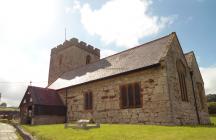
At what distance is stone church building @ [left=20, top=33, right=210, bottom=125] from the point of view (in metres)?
15.1

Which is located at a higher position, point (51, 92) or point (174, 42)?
point (174, 42)

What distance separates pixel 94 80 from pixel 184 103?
29.2ft

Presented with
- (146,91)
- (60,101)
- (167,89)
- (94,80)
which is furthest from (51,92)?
(167,89)

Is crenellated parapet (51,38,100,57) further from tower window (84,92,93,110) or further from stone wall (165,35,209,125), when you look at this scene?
stone wall (165,35,209,125)

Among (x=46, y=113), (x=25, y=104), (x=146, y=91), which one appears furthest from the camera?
(x=25, y=104)

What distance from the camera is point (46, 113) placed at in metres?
22.1

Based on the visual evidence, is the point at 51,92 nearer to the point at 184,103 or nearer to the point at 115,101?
the point at 115,101

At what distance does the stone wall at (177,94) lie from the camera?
48.8 ft

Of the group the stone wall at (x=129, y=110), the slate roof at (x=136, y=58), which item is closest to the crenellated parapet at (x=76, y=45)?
the slate roof at (x=136, y=58)

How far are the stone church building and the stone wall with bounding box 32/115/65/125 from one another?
3.05ft

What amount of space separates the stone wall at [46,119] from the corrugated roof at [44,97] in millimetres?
1528

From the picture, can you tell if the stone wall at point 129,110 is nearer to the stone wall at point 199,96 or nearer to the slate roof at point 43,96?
the slate roof at point 43,96

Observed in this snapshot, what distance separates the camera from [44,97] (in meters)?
23.5

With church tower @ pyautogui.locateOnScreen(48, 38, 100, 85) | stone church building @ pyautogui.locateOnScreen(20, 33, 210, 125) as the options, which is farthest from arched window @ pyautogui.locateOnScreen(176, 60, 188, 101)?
church tower @ pyautogui.locateOnScreen(48, 38, 100, 85)
